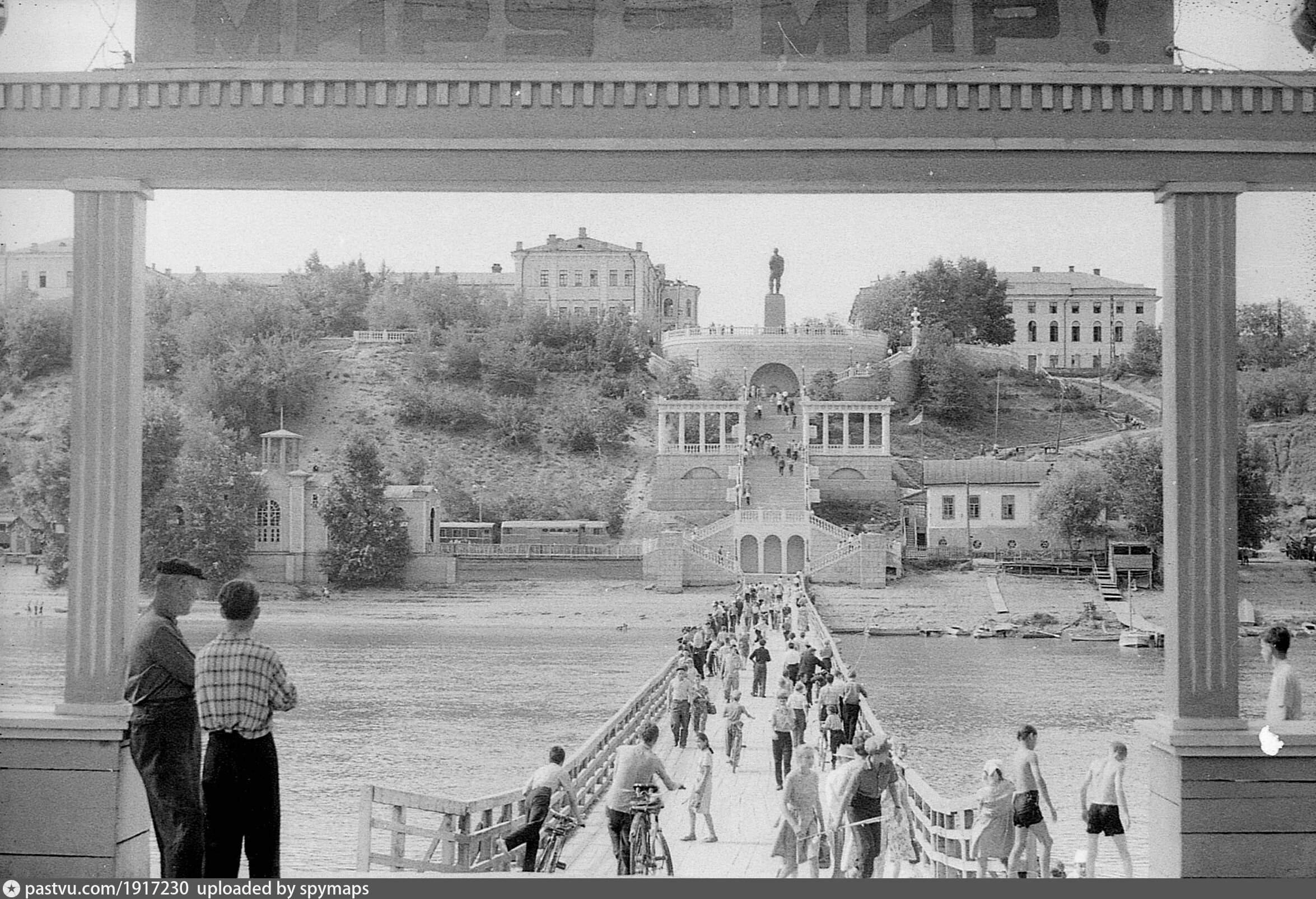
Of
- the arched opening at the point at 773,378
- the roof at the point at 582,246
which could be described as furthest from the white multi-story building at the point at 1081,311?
the roof at the point at 582,246

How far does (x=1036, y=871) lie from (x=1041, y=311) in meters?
2.05

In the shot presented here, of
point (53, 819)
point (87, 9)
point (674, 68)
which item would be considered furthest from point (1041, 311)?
point (53, 819)

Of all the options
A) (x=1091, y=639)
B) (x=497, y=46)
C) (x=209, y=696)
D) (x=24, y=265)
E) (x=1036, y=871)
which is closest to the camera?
(x=209, y=696)

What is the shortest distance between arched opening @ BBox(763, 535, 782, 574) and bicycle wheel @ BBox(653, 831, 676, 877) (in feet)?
4.88

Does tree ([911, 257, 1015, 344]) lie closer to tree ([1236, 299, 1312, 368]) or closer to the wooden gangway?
tree ([1236, 299, 1312, 368])

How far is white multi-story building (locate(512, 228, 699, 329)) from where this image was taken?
4.58 meters

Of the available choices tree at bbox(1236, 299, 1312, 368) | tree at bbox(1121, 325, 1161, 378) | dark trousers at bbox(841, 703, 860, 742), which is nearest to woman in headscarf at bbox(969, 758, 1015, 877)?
dark trousers at bbox(841, 703, 860, 742)

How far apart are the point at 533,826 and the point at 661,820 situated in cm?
44

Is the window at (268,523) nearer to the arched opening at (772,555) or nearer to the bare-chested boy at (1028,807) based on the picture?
the arched opening at (772,555)

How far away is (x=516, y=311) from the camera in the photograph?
15.5 feet

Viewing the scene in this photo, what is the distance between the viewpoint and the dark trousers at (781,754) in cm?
407

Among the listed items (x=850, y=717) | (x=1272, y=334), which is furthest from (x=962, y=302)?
(x=850, y=717)

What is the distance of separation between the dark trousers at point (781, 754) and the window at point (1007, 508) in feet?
4.34

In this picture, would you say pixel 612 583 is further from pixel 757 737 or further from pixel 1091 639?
pixel 1091 639
